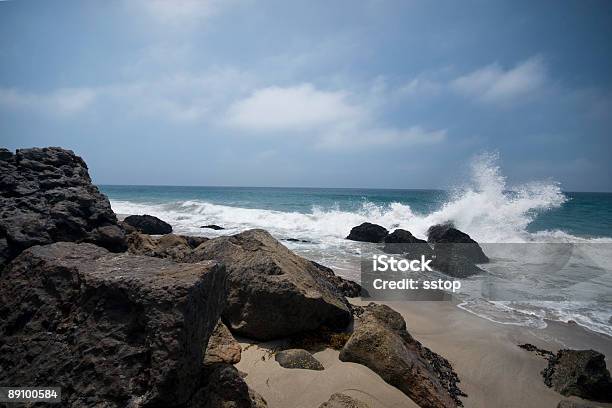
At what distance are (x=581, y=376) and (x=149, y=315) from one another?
537 centimetres

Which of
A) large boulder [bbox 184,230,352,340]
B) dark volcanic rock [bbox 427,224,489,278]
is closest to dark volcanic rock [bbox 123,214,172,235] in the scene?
large boulder [bbox 184,230,352,340]

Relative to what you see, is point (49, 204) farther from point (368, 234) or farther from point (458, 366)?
point (368, 234)

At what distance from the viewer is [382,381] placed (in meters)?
3.38

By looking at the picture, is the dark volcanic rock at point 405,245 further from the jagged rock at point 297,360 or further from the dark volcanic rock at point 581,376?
the jagged rock at point 297,360

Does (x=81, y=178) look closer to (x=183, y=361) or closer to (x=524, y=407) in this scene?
(x=183, y=361)

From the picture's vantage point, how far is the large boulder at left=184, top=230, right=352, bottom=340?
4117 mm

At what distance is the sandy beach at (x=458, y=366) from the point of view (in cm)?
316

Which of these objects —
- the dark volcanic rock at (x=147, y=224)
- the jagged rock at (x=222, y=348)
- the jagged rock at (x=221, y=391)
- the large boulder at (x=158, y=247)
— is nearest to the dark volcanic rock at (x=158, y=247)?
the large boulder at (x=158, y=247)

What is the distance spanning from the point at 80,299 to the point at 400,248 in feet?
46.8

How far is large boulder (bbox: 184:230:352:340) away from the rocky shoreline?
0.05ft

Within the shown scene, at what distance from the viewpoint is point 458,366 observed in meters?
4.66

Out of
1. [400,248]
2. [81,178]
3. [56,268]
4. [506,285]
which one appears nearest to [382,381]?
[56,268]

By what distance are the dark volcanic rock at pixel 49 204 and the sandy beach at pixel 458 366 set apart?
10.0 ft

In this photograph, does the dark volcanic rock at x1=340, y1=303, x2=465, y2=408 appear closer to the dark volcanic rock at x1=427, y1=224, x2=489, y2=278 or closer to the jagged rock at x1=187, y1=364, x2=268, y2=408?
the jagged rock at x1=187, y1=364, x2=268, y2=408
